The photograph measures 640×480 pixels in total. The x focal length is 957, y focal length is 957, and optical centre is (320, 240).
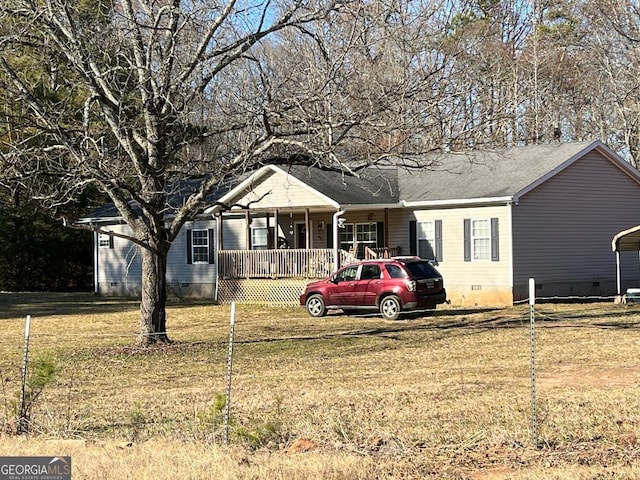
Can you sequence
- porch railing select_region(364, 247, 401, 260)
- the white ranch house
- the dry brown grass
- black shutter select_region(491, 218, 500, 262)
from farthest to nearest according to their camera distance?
porch railing select_region(364, 247, 401, 260), the white ranch house, black shutter select_region(491, 218, 500, 262), the dry brown grass

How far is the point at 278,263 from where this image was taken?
3080cm

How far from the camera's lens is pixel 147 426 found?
10.6 meters

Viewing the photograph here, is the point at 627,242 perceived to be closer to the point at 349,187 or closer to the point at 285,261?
the point at 349,187

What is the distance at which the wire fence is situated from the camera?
1034 cm

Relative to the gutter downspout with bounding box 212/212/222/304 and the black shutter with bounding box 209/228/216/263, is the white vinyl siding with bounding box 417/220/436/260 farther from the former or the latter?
the black shutter with bounding box 209/228/216/263

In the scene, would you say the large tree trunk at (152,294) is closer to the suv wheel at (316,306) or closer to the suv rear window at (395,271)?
the suv rear window at (395,271)

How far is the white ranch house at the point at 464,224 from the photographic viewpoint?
2817 centimetres

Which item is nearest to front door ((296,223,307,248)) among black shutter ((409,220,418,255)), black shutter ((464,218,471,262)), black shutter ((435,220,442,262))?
black shutter ((409,220,418,255))

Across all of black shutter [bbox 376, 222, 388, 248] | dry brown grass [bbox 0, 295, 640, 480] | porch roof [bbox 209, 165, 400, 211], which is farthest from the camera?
black shutter [bbox 376, 222, 388, 248]

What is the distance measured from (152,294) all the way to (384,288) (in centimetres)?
768

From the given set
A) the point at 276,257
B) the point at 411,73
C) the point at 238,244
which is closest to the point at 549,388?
the point at 411,73

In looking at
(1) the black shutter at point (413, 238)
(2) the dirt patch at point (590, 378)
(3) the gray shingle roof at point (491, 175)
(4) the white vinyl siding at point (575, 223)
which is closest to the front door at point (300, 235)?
(3) the gray shingle roof at point (491, 175)

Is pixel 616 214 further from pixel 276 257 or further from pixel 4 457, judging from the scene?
pixel 4 457

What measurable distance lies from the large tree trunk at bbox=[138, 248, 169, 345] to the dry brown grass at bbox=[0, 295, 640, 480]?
50 centimetres
